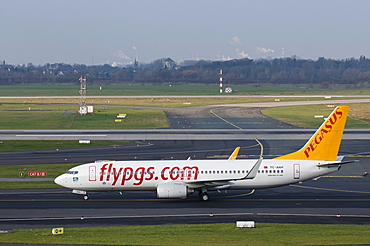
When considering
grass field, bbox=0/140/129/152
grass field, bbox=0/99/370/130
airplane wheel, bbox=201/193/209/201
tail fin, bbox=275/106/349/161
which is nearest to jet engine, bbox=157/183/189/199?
airplane wheel, bbox=201/193/209/201

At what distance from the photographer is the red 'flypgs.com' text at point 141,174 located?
132 ft

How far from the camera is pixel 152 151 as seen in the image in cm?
6469

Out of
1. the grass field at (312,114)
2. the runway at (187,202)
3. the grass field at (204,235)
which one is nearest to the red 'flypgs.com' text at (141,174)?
the runway at (187,202)

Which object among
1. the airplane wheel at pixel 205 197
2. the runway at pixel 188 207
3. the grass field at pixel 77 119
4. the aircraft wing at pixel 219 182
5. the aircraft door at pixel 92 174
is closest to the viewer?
the runway at pixel 188 207

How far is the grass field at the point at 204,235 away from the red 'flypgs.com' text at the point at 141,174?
24.2ft

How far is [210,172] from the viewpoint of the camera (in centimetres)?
4006

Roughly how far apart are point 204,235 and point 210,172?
9765mm

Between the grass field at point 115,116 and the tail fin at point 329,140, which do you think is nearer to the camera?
the tail fin at point 329,140

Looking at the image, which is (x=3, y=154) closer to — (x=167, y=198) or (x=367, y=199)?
(x=167, y=198)

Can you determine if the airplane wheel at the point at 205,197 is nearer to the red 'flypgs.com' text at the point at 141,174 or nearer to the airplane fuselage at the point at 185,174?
the airplane fuselage at the point at 185,174

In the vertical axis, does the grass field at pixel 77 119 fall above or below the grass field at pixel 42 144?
above

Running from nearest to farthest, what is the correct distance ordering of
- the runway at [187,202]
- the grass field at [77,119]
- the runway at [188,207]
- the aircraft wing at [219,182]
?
the runway at [188,207], the runway at [187,202], the aircraft wing at [219,182], the grass field at [77,119]

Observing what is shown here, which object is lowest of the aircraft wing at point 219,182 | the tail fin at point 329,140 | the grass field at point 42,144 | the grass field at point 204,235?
the grass field at point 42,144

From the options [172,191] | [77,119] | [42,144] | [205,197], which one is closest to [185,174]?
[172,191]
